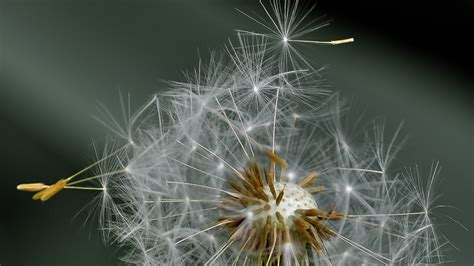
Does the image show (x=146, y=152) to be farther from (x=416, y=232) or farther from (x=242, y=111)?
(x=416, y=232)

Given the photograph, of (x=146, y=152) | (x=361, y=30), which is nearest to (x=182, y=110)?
(x=146, y=152)

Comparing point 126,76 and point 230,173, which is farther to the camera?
point 126,76

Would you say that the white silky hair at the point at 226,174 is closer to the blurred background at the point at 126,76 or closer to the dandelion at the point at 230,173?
Answer: the dandelion at the point at 230,173

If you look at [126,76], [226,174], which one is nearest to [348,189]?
[226,174]

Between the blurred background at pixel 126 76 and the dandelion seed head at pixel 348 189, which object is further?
the blurred background at pixel 126 76

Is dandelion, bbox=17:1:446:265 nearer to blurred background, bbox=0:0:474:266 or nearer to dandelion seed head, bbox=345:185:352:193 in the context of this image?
dandelion seed head, bbox=345:185:352:193

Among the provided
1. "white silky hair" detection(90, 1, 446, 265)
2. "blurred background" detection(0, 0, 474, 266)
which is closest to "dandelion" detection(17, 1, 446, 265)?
"white silky hair" detection(90, 1, 446, 265)

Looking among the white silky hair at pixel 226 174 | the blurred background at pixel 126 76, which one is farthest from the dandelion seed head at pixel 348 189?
the blurred background at pixel 126 76

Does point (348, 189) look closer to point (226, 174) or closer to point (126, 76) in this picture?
point (226, 174)
